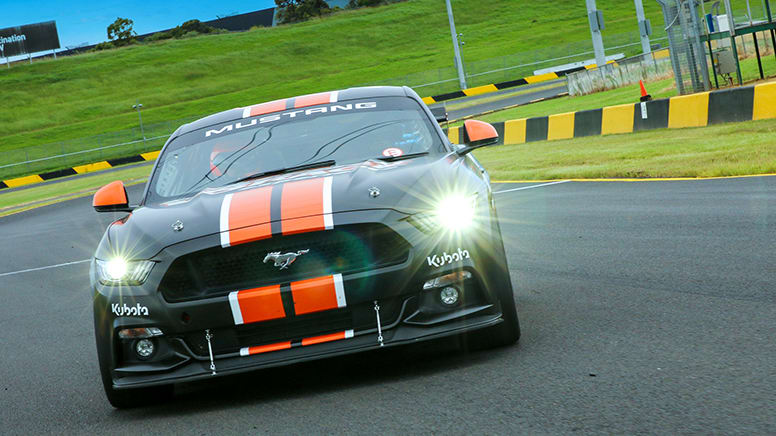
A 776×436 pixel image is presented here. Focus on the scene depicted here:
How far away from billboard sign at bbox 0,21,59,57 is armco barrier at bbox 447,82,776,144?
9022 centimetres

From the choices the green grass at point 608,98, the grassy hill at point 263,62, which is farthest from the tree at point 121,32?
the green grass at point 608,98

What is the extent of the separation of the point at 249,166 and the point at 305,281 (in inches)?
63.6

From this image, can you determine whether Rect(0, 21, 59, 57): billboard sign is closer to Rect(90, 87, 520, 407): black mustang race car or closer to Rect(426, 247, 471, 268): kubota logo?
Rect(90, 87, 520, 407): black mustang race car

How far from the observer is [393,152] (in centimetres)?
558

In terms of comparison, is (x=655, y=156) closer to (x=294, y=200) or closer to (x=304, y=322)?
(x=294, y=200)

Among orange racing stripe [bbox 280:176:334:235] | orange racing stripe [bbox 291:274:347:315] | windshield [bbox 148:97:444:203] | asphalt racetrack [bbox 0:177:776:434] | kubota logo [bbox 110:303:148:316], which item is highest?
windshield [bbox 148:97:444:203]

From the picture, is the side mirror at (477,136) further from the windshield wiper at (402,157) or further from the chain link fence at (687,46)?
the chain link fence at (687,46)

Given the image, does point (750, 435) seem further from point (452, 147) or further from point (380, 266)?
point (452, 147)

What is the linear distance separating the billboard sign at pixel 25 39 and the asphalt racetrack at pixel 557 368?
330 ft

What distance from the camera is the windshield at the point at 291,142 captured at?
5605mm

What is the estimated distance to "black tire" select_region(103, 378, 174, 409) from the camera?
451 centimetres

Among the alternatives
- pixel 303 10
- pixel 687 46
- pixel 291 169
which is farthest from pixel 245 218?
pixel 303 10

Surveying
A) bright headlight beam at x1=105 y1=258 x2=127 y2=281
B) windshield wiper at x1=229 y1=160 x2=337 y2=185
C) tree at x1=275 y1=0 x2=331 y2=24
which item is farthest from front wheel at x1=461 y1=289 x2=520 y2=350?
tree at x1=275 y1=0 x2=331 y2=24

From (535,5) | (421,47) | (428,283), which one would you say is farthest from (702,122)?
(535,5)
